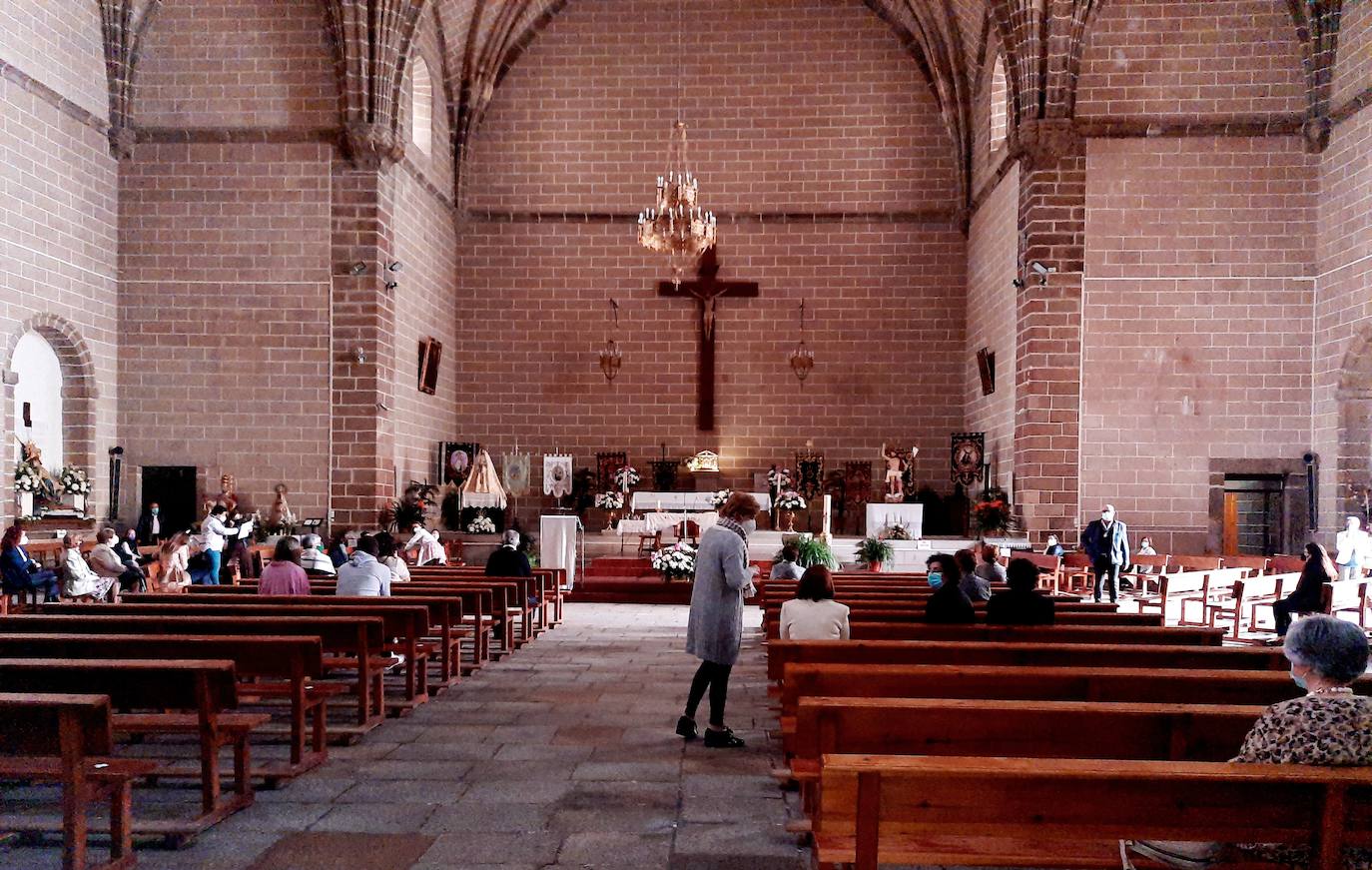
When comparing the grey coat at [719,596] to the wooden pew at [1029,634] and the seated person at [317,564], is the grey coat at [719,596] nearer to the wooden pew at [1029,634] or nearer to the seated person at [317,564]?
the wooden pew at [1029,634]

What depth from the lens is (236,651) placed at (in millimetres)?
5555

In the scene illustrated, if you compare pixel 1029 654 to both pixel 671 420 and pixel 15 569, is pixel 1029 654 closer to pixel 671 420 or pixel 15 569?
pixel 15 569

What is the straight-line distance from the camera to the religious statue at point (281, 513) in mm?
16859

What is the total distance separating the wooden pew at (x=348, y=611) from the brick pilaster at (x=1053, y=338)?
11322 mm

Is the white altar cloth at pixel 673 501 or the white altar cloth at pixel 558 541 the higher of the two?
the white altar cloth at pixel 673 501

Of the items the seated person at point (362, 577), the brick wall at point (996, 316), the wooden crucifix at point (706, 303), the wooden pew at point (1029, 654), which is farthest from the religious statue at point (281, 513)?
the wooden pew at point (1029, 654)

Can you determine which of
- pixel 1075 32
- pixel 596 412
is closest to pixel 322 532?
pixel 596 412

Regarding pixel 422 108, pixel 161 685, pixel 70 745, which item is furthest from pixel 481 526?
pixel 70 745

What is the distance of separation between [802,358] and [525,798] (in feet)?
56.2

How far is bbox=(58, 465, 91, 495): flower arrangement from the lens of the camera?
1570 centimetres

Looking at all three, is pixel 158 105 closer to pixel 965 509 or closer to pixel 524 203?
pixel 524 203

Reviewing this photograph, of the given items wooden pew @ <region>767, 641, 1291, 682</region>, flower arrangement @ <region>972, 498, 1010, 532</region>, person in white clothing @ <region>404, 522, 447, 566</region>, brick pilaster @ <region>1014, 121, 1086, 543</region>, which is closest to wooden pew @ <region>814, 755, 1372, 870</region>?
wooden pew @ <region>767, 641, 1291, 682</region>

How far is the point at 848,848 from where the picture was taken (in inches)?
132

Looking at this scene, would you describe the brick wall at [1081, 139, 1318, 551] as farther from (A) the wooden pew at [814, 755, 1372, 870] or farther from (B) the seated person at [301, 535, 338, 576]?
(A) the wooden pew at [814, 755, 1372, 870]
